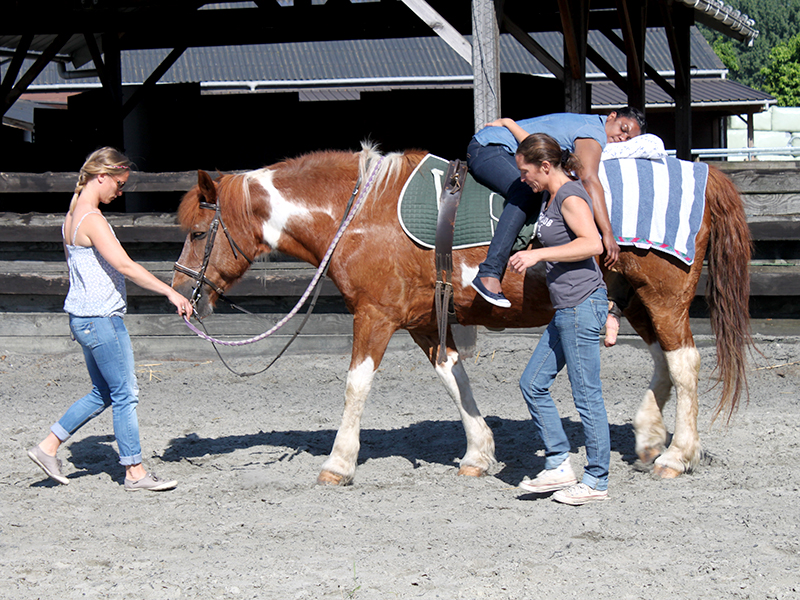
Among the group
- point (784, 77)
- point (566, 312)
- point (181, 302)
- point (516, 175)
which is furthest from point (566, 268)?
Result: point (784, 77)

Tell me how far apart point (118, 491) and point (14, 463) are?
87 centimetres

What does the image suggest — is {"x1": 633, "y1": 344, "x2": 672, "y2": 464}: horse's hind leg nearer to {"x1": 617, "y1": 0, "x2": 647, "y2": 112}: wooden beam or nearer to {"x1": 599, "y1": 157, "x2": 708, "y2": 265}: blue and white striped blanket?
{"x1": 599, "y1": 157, "x2": 708, "y2": 265}: blue and white striped blanket

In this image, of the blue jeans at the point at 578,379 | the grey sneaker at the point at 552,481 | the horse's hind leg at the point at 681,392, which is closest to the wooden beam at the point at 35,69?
the blue jeans at the point at 578,379

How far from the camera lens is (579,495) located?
347cm

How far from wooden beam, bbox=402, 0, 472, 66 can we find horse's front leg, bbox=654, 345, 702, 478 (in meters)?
2.83

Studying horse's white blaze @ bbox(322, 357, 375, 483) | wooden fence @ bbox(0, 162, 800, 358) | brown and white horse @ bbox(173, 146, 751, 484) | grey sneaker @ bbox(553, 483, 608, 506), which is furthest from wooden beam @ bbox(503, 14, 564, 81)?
grey sneaker @ bbox(553, 483, 608, 506)

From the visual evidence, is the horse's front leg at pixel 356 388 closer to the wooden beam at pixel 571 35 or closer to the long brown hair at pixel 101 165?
the long brown hair at pixel 101 165

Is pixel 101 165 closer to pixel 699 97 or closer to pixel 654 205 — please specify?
pixel 654 205

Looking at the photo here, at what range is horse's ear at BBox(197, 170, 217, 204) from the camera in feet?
13.1

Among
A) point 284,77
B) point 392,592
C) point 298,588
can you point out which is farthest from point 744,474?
point 284,77

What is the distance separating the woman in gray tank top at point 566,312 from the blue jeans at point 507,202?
12 centimetres

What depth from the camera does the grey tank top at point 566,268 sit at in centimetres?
334

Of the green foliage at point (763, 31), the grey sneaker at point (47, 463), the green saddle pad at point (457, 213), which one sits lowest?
the grey sneaker at point (47, 463)

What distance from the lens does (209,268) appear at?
410cm
